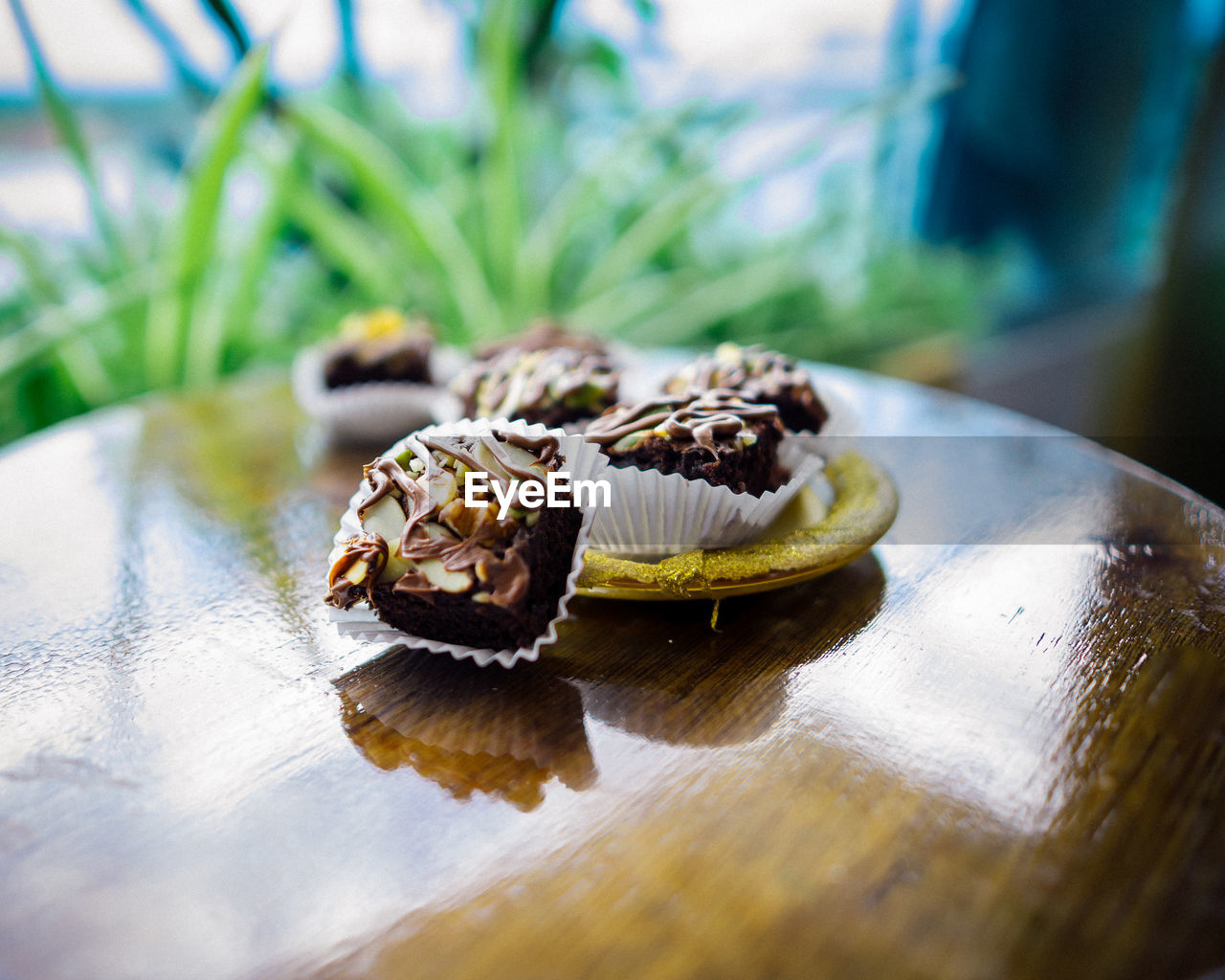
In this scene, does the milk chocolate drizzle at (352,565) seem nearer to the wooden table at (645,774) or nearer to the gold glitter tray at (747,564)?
the wooden table at (645,774)

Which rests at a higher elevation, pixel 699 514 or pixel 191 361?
pixel 699 514

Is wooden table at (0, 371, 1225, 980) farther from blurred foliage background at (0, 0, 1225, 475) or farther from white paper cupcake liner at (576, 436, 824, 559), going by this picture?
blurred foliage background at (0, 0, 1225, 475)

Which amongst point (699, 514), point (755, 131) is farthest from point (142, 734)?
point (755, 131)

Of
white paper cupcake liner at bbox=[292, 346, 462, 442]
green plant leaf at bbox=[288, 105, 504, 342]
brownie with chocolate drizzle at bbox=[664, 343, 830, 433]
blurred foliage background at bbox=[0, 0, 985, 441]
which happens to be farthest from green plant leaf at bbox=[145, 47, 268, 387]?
brownie with chocolate drizzle at bbox=[664, 343, 830, 433]

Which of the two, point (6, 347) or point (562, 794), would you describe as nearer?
point (562, 794)

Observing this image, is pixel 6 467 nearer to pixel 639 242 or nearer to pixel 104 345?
pixel 104 345

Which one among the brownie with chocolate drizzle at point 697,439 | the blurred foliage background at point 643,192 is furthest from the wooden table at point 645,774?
the blurred foliage background at point 643,192

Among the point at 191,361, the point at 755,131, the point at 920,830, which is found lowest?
the point at 191,361
